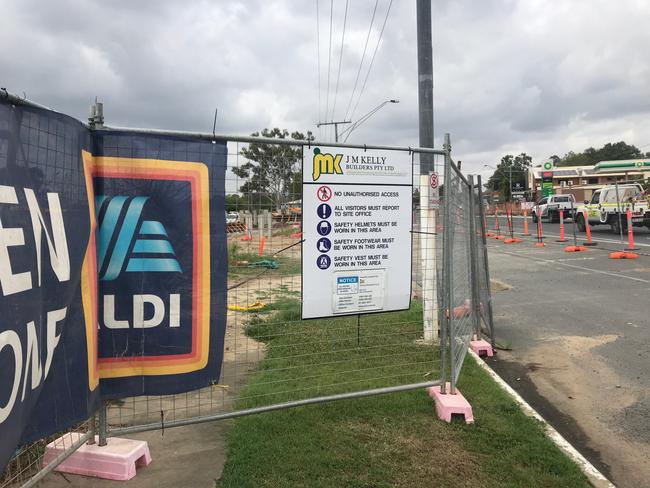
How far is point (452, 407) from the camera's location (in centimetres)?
387

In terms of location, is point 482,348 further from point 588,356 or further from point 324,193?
point 324,193

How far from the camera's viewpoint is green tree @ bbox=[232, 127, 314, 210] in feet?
11.2

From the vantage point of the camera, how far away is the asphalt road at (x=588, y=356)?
12.4 ft

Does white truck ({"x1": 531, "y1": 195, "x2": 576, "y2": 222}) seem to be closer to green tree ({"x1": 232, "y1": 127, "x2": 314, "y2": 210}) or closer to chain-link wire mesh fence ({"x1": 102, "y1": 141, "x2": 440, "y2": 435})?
chain-link wire mesh fence ({"x1": 102, "y1": 141, "x2": 440, "y2": 435})

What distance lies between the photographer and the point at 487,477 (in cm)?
310

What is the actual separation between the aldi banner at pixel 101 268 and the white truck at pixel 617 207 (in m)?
21.8

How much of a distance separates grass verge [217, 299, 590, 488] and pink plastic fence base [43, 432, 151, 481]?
1.93 ft

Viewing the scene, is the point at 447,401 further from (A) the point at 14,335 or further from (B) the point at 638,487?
(A) the point at 14,335

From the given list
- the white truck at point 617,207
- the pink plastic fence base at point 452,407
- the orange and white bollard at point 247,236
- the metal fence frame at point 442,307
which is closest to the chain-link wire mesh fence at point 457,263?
the metal fence frame at point 442,307

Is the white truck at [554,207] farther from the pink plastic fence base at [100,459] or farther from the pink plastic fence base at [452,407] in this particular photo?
the pink plastic fence base at [100,459]

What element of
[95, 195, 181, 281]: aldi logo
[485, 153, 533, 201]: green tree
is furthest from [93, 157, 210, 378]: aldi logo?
[485, 153, 533, 201]: green tree

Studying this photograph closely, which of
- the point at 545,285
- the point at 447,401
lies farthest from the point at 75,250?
the point at 545,285

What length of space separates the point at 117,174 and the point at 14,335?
119cm

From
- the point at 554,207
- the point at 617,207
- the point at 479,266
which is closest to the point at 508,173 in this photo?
the point at 554,207
